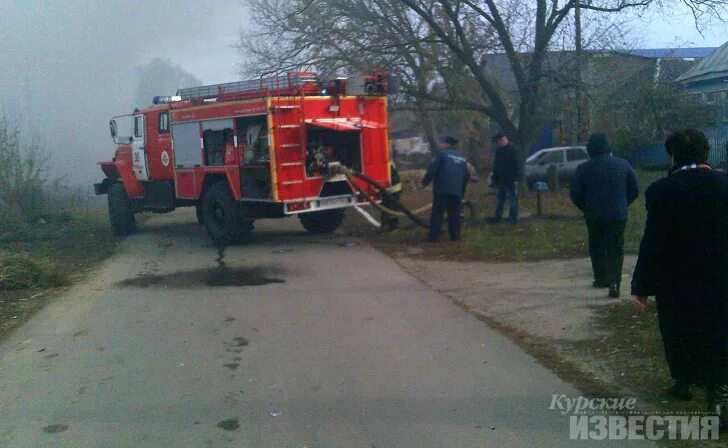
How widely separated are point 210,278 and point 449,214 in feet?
13.6

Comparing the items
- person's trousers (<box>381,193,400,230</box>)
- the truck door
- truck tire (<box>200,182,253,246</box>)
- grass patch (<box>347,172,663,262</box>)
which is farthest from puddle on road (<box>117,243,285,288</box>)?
the truck door

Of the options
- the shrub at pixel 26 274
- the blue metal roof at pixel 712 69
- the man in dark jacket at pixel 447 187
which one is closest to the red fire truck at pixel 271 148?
the man in dark jacket at pixel 447 187

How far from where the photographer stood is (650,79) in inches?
1003

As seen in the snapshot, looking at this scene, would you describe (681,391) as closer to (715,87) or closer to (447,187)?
(447,187)

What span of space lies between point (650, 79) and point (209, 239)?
17.2 metres

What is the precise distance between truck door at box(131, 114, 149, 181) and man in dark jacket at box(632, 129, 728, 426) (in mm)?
12545

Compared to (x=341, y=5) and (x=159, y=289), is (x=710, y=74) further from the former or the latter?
(x=159, y=289)

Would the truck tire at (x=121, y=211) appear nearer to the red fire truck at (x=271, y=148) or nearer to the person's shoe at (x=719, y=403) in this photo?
the red fire truck at (x=271, y=148)

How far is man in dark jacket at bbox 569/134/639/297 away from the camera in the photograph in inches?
299

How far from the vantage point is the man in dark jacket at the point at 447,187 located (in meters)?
12.3

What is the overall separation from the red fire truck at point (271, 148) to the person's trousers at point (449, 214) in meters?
1.29

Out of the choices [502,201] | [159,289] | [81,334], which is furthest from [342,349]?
[502,201]

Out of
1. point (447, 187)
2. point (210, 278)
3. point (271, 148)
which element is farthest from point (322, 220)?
point (210, 278)

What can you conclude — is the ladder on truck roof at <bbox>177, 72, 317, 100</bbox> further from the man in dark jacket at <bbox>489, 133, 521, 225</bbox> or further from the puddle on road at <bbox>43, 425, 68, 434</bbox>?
the puddle on road at <bbox>43, 425, 68, 434</bbox>
